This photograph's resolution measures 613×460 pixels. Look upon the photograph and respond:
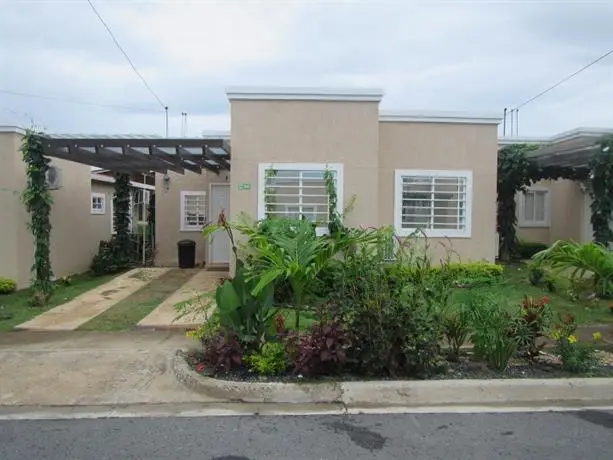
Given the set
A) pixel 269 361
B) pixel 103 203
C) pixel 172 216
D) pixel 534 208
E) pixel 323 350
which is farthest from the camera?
pixel 103 203

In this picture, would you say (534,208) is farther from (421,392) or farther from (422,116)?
(421,392)

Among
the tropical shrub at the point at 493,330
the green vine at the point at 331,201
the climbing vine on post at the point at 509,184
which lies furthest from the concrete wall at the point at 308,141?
the tropical shrub at the point at 493,330

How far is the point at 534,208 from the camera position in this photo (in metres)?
17.2

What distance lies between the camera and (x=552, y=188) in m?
17.1

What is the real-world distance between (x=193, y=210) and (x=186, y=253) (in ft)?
5.28

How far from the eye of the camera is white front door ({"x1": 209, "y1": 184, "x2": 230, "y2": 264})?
15109 millimetres


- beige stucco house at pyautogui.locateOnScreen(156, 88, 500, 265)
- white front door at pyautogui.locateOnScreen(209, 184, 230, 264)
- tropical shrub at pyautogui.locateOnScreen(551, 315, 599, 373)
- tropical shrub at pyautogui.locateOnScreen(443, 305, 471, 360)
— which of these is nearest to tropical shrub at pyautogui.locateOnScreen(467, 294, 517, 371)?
tropical shrub at pyautogui.locateOnScreen(443, 305, 471, 360)

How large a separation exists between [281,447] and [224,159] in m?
9.07

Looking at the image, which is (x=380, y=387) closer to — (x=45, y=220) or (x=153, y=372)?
(x=153, y=372)

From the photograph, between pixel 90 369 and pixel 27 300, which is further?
pixel 27 300

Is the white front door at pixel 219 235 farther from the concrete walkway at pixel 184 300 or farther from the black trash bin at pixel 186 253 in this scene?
the concrete walkway at pixel 184 300

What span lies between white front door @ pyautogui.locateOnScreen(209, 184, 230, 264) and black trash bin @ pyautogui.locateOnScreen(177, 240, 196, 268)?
59cm

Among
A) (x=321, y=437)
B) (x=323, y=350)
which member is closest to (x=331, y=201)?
(x=323, y=350)

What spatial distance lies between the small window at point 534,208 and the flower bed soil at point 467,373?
11.5 m
